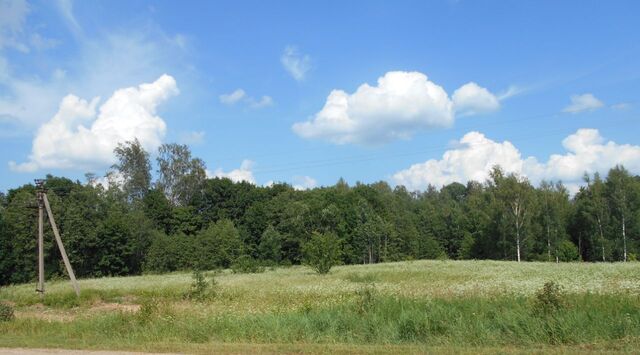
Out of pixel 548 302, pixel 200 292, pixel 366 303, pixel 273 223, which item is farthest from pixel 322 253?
pixel 273 223

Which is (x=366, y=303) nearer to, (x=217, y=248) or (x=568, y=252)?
(x=568, y=252)

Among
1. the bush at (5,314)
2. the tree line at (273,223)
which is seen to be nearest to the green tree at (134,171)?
the tree line at (273,223)

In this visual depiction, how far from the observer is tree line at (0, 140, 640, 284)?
72875 mm

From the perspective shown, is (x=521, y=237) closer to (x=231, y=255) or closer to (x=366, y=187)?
(x=366, y=187)

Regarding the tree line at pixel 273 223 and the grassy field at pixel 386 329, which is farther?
the tree line at pixel 273 223

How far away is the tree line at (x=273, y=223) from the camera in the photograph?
72875 millimetres

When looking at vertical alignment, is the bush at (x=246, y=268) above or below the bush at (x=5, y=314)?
below

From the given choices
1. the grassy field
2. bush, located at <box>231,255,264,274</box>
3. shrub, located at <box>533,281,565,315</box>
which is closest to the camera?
the grassy field

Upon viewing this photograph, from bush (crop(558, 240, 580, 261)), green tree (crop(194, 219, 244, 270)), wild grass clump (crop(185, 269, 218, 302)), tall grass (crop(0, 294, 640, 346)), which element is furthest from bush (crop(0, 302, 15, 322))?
bush (crop(558, 240, 580, 261))

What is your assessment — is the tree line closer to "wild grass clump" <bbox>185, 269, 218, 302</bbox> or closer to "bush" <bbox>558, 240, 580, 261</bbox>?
"bush" <bbox>558, 240, 580, 261</bbox>

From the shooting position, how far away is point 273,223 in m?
94.0

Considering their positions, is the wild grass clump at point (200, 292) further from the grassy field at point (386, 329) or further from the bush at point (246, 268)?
the bush at point (246, 268)

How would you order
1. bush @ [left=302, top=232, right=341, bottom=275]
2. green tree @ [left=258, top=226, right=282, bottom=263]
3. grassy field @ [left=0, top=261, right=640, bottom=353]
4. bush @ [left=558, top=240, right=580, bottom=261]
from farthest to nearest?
green tree @ [left=258, top=226, right=282, bottom=263], bush @ [left=558, top=240, right=580, bottom=261], bush @ [left=302, top=232, right=341, bottom=275], grassy field @ [left=0, top=261, right=640, bottom=353]

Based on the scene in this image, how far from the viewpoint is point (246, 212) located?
97.1m
